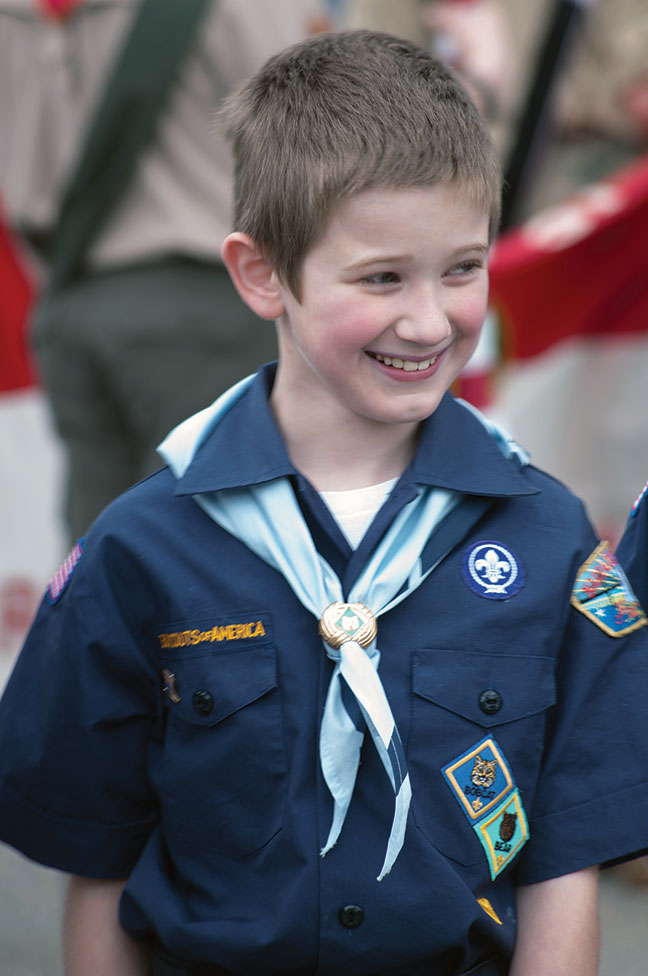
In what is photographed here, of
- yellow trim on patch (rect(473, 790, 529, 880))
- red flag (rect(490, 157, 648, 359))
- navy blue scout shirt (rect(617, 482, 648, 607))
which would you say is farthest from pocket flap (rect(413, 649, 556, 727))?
red flag (rect(490, 157, 648, 359))

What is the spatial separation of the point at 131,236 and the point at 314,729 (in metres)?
2.25

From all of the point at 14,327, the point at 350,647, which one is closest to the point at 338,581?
the point at 350,647

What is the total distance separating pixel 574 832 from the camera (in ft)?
5.54

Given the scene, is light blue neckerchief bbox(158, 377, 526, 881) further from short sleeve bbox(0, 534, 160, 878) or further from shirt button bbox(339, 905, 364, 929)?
short sleeve bbox(0, 534, 160, 878)

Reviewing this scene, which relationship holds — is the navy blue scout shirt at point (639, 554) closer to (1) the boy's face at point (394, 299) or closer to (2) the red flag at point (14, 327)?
(1) the boy's face at point (394, 299)

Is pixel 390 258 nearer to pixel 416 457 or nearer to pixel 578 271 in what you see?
pixel 416 457

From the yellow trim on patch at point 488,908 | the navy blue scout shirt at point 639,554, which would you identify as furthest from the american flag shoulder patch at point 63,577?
the navy blue scout shirt at point 639,554

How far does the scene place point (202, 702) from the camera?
5.48 feet

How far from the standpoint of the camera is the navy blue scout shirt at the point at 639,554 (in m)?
1.94

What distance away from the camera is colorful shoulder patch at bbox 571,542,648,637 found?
1.70 metres

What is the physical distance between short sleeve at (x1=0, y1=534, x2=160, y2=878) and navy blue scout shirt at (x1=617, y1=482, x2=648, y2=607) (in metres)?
0.72

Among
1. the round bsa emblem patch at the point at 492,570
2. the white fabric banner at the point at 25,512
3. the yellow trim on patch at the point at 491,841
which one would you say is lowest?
the white fabric banner at the point at 25,512

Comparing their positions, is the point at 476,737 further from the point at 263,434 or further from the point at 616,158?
the point at 616,158

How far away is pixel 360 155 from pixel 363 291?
17 cm
